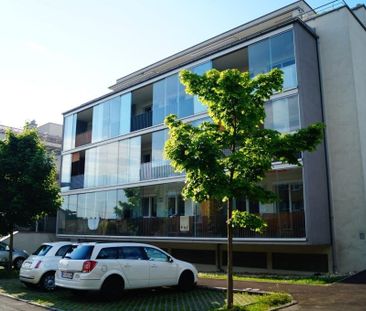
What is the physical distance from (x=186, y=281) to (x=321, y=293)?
388 centimetres

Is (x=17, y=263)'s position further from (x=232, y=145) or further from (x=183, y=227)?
(x=232, y=145)

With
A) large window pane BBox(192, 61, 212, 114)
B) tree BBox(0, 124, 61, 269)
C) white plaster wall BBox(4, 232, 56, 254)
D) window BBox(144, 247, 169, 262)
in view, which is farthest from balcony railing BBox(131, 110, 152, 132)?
window BBox(144, 247, 169, 262)

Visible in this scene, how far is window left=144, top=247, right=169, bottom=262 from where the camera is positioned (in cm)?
1231

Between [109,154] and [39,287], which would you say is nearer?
[39,287]

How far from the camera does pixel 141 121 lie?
26141 millimetres

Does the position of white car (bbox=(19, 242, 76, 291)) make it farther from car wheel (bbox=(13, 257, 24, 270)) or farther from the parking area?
car wheel (bbox=(13, 257, 24, 270))

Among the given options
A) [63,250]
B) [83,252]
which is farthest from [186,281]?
[63,250]

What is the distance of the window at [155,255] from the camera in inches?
485

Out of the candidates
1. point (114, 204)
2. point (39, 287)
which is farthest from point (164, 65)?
point (39, 287)

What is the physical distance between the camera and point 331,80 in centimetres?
1931

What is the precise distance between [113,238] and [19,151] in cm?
871

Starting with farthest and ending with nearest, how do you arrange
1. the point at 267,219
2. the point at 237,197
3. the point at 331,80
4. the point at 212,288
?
the point at 331,80, the point at 267,219, the point at 212,288, the point at 237,197

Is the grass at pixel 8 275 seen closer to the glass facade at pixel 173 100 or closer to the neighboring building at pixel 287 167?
the neighboring building at pixel 287 167

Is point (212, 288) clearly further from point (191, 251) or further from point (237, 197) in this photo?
point (191, 251)
